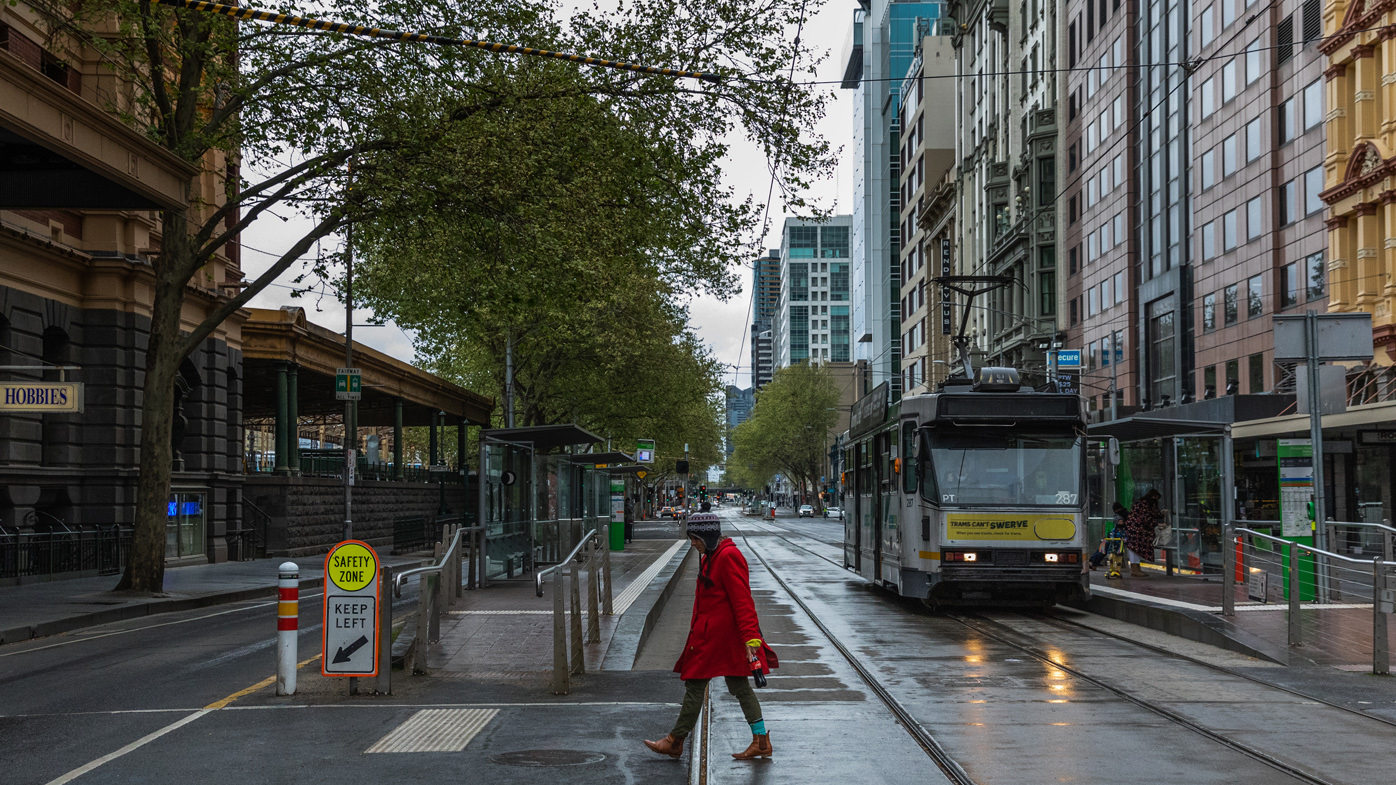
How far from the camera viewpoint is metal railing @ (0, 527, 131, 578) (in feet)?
81.3

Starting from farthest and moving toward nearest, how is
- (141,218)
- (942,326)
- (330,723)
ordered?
(942,326) → (141,218) → (330,723)

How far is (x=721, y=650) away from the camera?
836 centimetres

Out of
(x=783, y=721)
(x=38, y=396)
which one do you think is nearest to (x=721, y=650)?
(x=783, y=721)

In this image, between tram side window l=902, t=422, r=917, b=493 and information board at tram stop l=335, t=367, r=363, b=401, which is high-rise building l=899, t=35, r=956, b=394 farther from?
tram side window l=902, t=422, r=917, b=493

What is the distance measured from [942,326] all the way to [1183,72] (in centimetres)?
3437

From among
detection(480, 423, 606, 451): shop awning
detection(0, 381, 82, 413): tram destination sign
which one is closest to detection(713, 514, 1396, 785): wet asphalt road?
detection(480, 423, 606, 451): shop awning

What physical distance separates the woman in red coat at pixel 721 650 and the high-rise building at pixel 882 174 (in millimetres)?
99642

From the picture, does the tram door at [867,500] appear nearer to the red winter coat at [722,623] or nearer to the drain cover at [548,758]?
the red winter coat at [722,623]

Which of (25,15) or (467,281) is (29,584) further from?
(25,15)

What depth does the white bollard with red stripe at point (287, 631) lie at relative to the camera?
10.3 m

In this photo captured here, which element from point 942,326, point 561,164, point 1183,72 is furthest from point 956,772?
point 942,326

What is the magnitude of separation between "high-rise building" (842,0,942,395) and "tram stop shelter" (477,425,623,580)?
79.8 meters

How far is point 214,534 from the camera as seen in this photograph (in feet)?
112

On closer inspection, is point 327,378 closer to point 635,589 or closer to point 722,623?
point 635,589
